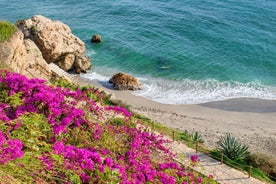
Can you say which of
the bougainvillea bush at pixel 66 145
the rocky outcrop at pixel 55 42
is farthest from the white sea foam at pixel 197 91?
the bougainvillea bush at pixel 66 145

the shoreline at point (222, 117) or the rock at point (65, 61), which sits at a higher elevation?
the rock at point (65, 61)

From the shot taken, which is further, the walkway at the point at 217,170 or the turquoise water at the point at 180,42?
the turquoise water at the point at 180,42

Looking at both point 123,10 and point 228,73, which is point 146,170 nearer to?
point 228,73

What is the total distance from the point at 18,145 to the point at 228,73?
31.2 meters

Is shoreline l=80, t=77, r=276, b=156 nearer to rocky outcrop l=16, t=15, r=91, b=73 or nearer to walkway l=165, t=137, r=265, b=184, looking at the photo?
rocky outcrop l=16, t=15, r=91, b=73

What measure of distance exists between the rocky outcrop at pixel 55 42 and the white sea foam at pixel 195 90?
79.3 inches

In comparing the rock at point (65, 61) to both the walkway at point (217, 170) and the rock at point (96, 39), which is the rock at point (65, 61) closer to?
the rock at point (96, 39)

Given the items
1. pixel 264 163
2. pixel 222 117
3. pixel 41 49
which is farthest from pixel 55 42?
pixel 264 163

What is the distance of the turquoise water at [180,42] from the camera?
112ft

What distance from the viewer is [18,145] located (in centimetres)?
828

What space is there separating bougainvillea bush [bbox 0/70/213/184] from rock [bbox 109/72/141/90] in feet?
61.6

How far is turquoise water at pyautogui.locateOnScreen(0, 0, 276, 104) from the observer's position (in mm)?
34250

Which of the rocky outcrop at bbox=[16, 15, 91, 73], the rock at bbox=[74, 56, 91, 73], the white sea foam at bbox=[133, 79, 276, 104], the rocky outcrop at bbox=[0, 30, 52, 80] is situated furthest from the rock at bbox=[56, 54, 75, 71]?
the rocky outcrop at bbox=[0, 30, 52, 80]

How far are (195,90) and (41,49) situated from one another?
1542 centimetres
